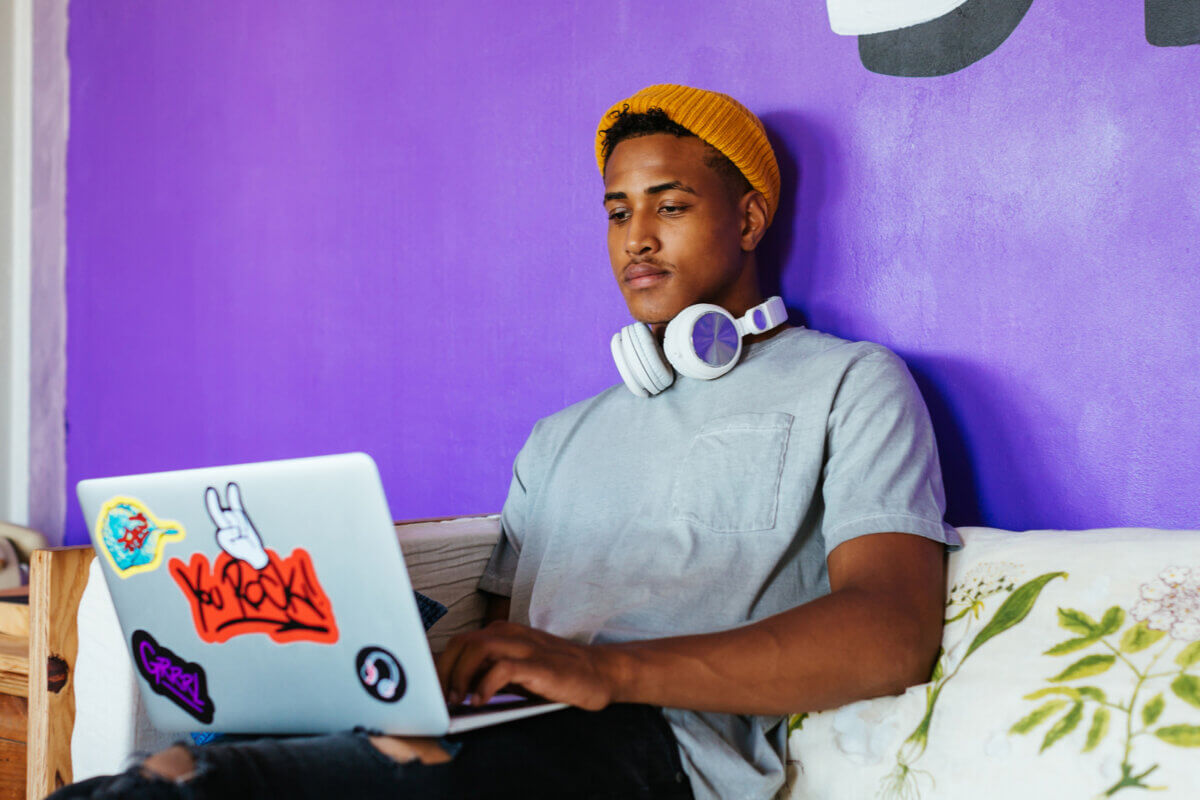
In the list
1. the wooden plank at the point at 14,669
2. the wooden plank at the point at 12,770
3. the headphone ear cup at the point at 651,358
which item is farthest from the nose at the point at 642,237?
the wooden plank at the point at 12,770

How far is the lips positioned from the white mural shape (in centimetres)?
42

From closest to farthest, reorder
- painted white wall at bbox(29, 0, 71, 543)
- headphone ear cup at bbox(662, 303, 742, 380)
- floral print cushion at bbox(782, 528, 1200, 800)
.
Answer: floral print cushion at bbox(782, 528, 1200, 800) < headphone ear cup at bbox(662, 303, 742, 380) < painted white wall at bbox(29, 0, 71, 543)

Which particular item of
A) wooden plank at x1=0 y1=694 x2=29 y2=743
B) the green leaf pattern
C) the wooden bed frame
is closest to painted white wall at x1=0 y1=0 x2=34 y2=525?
wooden plank at x1=0 y1=694 x2=29 y2=743

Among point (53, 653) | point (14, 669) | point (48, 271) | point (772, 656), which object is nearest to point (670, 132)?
point (772, 656)

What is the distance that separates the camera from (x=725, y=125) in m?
1.37

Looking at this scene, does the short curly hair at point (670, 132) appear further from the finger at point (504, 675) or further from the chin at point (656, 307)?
the finger at point (504, 675)

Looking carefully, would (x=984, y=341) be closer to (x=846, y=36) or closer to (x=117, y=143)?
(x=846, y=36)

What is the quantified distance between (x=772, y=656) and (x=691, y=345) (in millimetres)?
463

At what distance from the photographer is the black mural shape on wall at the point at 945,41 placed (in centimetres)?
127

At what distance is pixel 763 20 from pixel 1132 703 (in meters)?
1.06

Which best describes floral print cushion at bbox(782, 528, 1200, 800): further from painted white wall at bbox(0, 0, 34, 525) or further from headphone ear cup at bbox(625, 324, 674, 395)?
painted white wall at bbox(0, 0, 34, 525)

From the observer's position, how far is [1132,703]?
0.85 m

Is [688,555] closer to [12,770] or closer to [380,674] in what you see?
[380,674]

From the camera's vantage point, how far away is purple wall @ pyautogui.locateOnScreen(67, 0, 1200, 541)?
1.17 metres
